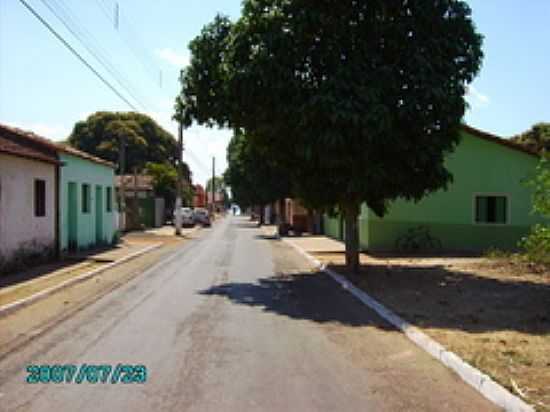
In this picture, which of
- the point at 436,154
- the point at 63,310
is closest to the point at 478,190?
the point at 436,154

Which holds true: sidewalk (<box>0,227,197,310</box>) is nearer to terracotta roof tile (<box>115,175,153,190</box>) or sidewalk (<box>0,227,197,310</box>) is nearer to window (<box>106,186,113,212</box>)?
window (<box>106,186,113,212</box>)

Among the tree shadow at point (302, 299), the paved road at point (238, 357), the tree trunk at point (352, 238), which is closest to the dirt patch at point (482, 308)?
the tree trunk at point (352, 238)

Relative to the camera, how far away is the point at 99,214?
26734 millimetres

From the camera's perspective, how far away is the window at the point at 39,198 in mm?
18270

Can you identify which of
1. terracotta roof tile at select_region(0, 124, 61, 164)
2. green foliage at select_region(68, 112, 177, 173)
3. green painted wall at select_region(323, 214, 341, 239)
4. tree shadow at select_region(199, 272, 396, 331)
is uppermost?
green foliage at select_region(68, 112, 177, 173)

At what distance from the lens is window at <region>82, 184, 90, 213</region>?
2428 cm

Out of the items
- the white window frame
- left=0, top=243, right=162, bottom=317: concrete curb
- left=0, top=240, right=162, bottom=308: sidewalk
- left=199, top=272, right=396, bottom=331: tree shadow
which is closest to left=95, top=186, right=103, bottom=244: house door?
left=0, top=240, right=162, bottom=308: sidewalk

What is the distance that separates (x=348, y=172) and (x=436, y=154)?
2.13 meters

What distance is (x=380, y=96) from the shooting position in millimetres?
13445

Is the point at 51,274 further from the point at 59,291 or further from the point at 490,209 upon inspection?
the point at 490,209

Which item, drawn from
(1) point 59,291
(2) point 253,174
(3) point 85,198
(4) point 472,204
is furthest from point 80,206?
(2) point 253,174

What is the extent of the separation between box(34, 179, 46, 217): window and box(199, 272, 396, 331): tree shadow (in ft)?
23.9

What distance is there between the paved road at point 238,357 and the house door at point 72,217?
35.4 ft
